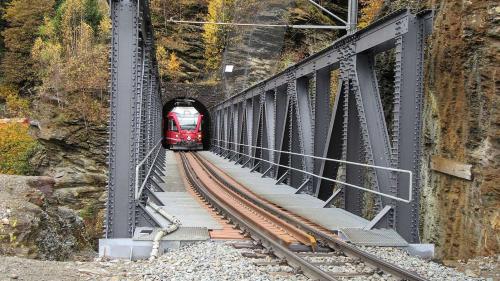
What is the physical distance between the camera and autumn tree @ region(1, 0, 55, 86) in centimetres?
6975

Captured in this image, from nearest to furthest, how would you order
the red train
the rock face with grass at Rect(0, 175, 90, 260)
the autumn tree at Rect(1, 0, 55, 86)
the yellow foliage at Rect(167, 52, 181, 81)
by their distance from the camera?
the rock face with grass at Rect(0, 175, 90, 260)
the red train
the yellow foliage at Rect(167, 52, 181, 81)
the autumn tree at Rect(1, 0, 55, 86)

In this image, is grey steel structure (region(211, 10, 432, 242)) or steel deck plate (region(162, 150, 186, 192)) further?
steel deck plate (region(162, 150, 186, 192))

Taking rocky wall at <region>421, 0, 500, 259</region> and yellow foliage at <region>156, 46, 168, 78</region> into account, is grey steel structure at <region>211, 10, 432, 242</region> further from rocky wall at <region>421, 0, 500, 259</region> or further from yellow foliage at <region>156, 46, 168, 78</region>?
yellow foliage at <region>156, 46, 168, 78</region>

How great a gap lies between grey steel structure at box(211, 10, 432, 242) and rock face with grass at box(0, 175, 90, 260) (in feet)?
19.8

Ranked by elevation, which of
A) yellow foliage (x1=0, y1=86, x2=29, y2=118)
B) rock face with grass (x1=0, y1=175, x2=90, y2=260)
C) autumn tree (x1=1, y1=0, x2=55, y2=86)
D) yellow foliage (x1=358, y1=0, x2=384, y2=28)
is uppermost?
autumn tree (x1=1, y1=0, x2=55, y2=86)

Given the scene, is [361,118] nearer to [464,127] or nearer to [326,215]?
[464,127]

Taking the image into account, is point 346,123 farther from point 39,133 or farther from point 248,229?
point 39,133

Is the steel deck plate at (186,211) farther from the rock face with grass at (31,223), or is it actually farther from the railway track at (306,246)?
the rock face with grass at (31,223)

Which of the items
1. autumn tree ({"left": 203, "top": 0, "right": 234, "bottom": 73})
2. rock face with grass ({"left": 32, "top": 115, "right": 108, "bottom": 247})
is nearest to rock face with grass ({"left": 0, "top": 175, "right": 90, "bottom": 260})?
rock face with grass ({"left": 32, "top": 115, "right": 108, "bottom": 247})

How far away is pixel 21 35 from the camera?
7219 centimetres

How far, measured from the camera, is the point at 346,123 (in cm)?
1098

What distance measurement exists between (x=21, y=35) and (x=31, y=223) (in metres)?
67.9

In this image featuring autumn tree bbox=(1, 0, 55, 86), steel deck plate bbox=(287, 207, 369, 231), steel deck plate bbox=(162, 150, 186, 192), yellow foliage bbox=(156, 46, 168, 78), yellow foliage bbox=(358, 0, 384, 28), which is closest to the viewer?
steel deck plate bbox=(287, 207, 369, 231)

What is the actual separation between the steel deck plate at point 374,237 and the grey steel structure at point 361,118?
0.23 meters
